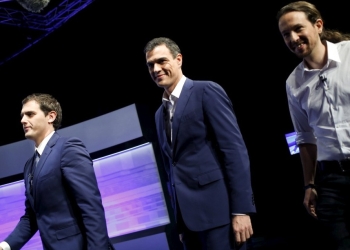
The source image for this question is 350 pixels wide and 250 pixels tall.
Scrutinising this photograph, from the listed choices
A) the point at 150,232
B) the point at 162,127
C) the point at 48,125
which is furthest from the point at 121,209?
the point at 162,127

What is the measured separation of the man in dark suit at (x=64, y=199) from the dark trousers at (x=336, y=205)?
1.14 metres

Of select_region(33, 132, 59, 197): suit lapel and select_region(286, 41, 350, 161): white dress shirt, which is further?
select_region(33, 132, 59, 197): suit lapel

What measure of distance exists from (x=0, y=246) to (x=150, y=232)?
7.80 feet

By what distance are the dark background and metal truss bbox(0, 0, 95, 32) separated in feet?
0.94

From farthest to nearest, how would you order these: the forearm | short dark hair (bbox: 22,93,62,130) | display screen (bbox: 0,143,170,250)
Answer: display screen (bbox: 0,143,170,250) < short dark hair (bbox: 22,93,62,130) < the forearm

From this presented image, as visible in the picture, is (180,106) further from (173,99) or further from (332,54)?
(332,54)

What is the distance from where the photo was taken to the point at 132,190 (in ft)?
16.1

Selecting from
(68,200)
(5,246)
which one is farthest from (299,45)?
(5,246)

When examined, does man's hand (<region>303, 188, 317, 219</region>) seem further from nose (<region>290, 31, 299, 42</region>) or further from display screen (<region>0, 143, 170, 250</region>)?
display screen (<region>0, 143, 170, 250</region>)

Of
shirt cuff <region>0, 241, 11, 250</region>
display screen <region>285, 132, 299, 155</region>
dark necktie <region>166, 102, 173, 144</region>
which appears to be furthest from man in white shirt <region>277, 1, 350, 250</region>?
display screen <region>285, 132, 299, 155</region>

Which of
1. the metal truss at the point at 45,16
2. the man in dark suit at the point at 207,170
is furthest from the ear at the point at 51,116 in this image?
the metal truss at the point at 45,16

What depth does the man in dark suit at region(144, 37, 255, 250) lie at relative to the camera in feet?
6.48

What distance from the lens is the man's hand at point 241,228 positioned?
6.34 feet

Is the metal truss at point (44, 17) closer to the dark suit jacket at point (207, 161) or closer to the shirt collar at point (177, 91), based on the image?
the shirt collar at point (177, 91)
